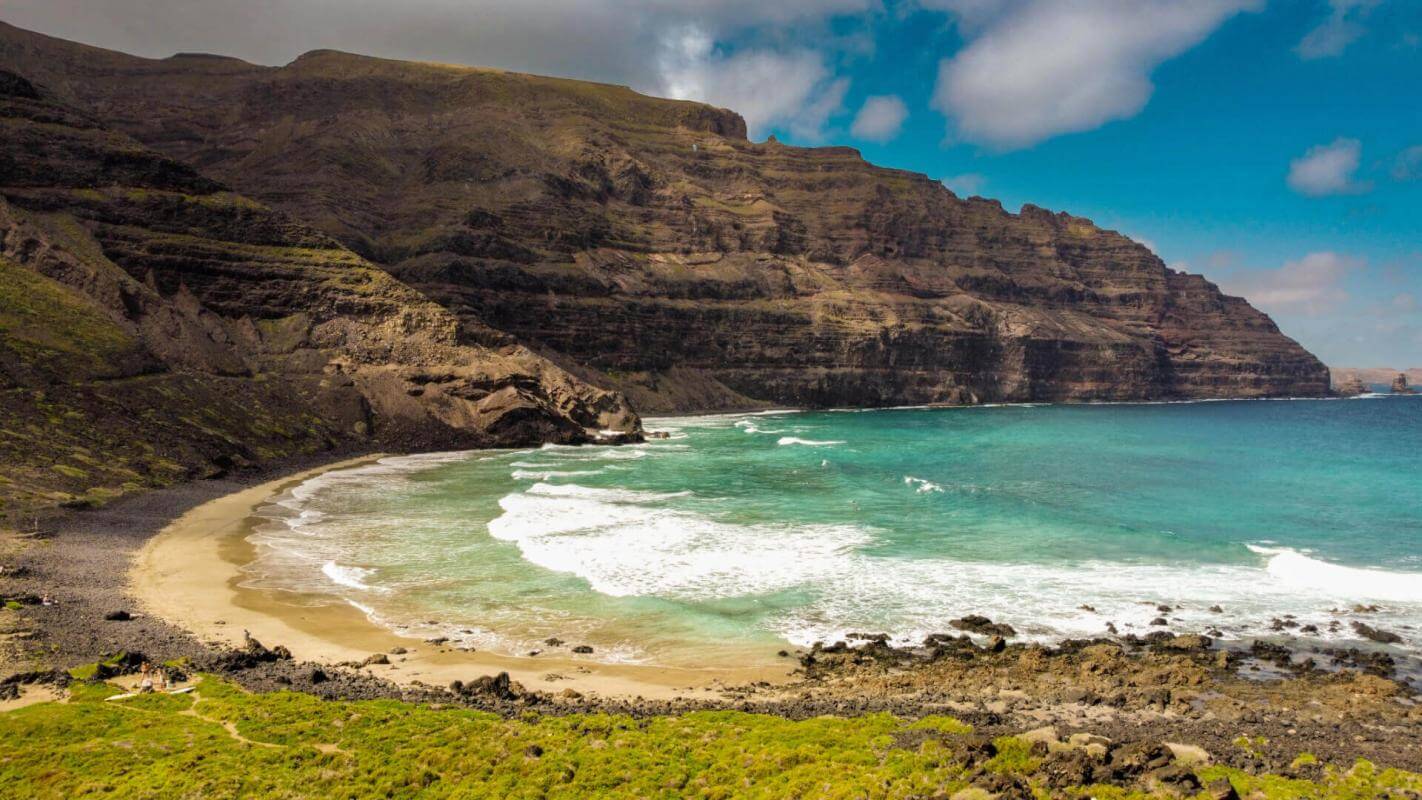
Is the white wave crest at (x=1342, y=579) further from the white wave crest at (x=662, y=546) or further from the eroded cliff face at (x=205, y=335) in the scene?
the eroded cliff face at (x=205, y=335)

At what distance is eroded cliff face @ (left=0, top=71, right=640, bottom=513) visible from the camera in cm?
5003

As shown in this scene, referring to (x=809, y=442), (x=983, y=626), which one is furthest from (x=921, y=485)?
(x=809, y=442)

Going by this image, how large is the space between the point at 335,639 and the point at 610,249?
133 meters

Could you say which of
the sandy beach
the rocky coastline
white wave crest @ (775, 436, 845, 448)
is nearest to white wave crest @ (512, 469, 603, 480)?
the sandy beach

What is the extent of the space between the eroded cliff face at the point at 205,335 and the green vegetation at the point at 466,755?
119ft

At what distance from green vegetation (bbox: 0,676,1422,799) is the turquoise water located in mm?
7168

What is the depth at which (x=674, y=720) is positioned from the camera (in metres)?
15.9

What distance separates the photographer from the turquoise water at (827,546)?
83.4 ft

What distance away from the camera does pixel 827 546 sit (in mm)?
35438

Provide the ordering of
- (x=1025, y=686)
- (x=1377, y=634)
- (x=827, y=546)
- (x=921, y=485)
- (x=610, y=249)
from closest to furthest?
(x=1025, y=686), (x=1377, y=634), (x=827, y=546), (x=921, y=485), (x=610, y=249)

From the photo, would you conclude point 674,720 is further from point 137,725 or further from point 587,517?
point 587,517

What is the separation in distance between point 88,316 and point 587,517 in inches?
1752

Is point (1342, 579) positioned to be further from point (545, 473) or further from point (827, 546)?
point (545, 473)

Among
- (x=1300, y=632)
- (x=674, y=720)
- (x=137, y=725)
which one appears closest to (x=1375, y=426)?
(x=1300, y=632)
